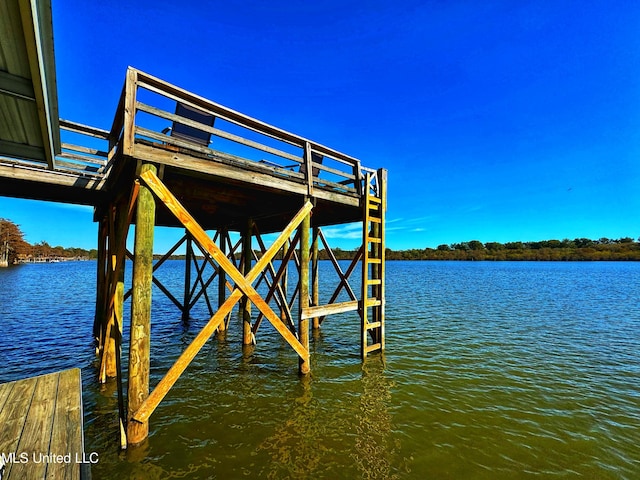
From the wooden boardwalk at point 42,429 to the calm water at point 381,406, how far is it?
101 cm

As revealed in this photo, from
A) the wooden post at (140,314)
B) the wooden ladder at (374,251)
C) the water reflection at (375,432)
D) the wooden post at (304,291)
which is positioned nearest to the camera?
the water reflection at (375,432)

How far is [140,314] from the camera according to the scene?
176 inches

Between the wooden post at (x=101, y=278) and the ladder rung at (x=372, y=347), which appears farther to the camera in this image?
the ladder rung at (x=372, y=347)

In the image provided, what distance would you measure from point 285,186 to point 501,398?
6801mm

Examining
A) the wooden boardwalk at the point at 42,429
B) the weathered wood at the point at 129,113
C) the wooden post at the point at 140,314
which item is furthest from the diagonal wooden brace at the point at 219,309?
the wooden boardwalk at the point at 42,429

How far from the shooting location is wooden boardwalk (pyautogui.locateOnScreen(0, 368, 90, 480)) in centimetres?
279

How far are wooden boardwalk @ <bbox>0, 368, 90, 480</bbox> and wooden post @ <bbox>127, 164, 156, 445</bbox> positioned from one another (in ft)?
2.32

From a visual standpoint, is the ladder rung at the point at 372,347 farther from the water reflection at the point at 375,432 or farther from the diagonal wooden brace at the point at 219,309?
→ the diagonal wooden brace at the point at 219,309

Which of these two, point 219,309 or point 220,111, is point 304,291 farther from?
point 220,111

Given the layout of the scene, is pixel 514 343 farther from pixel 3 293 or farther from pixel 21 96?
pixel 3 293

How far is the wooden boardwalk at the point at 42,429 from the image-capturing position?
2.79 meters

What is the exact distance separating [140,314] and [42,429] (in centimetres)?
159

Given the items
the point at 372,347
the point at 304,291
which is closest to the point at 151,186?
the point at 304,291

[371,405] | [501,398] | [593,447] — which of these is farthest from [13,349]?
[593,447]
